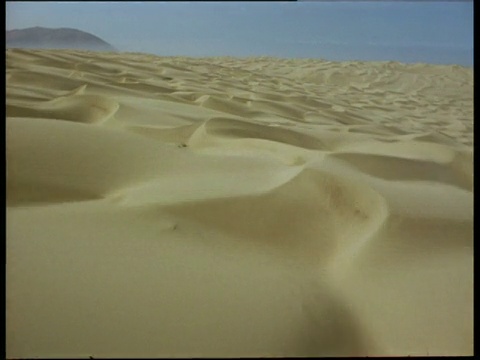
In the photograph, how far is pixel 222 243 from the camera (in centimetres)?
86

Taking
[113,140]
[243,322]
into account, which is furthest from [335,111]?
[243,322]

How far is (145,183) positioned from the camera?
40.8 inches

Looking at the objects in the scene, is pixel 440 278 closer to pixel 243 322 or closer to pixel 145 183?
pixel 243 322

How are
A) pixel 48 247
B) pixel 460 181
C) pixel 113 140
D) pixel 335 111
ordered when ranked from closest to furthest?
pixel 48 247
pixel 113 140
pixel 460 181
pixel 335 111

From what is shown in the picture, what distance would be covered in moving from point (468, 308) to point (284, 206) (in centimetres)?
39

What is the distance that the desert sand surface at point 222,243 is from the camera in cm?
67

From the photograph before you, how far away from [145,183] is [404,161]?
818 mm

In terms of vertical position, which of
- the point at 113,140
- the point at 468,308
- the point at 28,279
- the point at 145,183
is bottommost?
the point at 468,308

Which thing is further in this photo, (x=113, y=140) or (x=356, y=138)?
(x=356, y=138)

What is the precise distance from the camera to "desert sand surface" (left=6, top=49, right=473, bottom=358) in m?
0.67

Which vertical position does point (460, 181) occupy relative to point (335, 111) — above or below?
below
